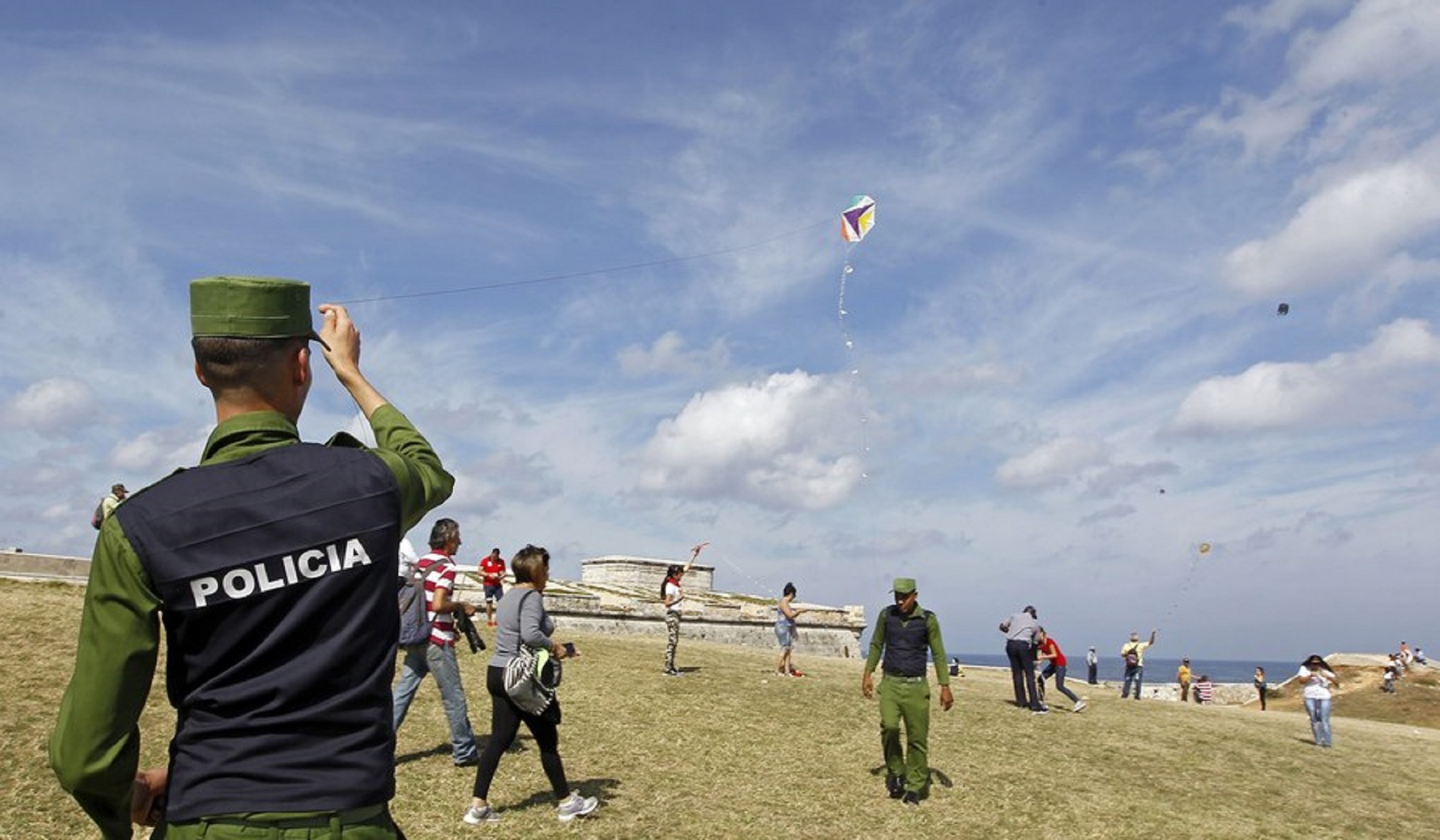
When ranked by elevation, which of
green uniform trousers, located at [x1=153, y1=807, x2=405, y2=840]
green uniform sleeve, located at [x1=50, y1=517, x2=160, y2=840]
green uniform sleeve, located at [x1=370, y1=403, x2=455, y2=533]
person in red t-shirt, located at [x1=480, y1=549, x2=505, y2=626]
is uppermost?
person in red t-shirt, located at [x1=480, y1=549, x2=505, y2=626]

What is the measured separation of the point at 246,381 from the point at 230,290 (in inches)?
9.0

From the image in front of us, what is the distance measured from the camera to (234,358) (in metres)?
2.51

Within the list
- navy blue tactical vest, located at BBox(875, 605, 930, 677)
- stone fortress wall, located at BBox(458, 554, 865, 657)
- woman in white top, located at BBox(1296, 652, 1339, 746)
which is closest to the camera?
navy blue tactical vest, located at BBox(875, 605, 930, 677)

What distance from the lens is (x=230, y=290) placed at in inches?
97.2

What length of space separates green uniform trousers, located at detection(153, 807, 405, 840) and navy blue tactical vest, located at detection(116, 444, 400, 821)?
0.9 inches

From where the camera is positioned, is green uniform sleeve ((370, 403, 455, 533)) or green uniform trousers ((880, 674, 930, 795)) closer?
green uniform sleeve ((370, 403, 455, 533))

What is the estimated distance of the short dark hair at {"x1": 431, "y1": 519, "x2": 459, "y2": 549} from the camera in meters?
10.4

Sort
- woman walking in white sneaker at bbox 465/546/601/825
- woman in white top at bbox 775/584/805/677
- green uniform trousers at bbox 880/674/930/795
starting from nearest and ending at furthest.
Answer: woman walking in white sneaker at bbox 465/546/601/825
green uniform trousers at bbox 880/674/930/795
woman in white top at bbox 775/584/805/677

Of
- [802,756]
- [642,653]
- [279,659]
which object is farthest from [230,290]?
[642,653]

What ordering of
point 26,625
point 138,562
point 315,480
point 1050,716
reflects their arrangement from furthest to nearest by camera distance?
point 1050,716, point 26,625, point 315,480, point 138,562

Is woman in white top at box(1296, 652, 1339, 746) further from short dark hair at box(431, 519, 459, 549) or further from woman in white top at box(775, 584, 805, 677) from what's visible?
short dark hair at box(431, 519, 459, 549)

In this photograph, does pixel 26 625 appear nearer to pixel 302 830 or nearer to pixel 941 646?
pixel 941 646

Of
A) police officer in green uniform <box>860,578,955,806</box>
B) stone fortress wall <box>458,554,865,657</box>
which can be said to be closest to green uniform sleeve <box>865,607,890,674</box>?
police officer in green uniform <box>860,578,955,806</box>

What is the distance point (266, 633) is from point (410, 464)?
57cm
